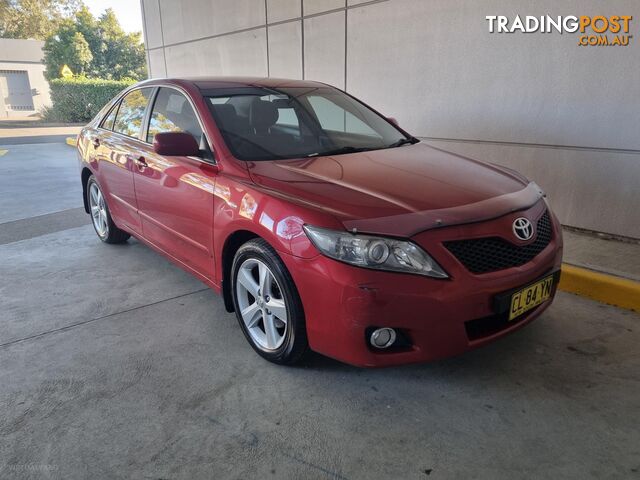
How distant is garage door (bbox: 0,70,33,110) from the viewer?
32.9 m

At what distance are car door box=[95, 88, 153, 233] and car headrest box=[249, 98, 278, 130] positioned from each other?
106 cm

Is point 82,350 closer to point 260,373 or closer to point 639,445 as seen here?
point 260,373

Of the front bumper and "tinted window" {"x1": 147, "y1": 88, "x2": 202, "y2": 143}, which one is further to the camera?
"tinted window" {"x1": 147, "y1": 88, "x2": 202, "y2": 143}

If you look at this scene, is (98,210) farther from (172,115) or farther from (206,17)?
(206,17)

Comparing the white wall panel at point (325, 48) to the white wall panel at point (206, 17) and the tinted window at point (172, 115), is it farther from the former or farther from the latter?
the tinted window at point (172, 115)

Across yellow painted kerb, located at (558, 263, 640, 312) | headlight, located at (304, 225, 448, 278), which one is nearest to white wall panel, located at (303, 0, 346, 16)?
yellow painted kerb, located at (558, 263, 640, 312)

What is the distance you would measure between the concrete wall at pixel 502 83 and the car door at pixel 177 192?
3.14m

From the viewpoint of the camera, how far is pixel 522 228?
2.50 meters

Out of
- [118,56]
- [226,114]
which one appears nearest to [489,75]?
[226,114]

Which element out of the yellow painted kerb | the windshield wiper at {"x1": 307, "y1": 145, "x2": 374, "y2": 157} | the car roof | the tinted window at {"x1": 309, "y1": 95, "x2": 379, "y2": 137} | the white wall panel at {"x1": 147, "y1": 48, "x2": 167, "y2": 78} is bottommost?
the yellow painted kerb

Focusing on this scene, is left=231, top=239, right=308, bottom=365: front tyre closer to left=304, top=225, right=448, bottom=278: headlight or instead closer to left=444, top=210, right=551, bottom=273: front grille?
left=304, top=225, right=448, bottom=278: headlight

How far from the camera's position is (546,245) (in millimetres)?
2689

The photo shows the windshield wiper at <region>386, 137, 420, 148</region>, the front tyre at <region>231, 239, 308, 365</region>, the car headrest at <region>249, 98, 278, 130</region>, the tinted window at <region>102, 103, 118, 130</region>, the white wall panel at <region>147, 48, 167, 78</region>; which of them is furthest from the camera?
the white wall panel at <region>147, 48, 167, 78</region>

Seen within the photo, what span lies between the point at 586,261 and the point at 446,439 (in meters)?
2.42
